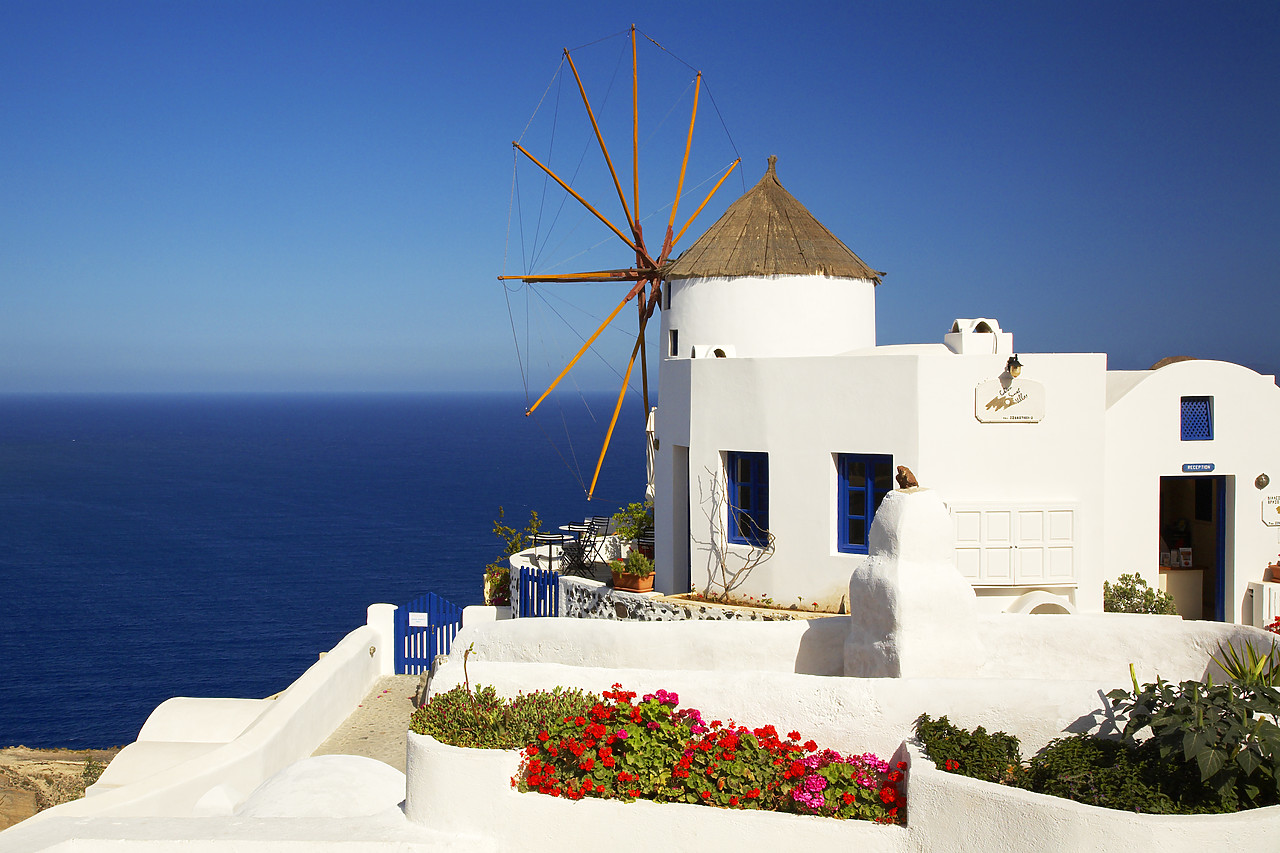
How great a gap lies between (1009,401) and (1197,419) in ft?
12.4

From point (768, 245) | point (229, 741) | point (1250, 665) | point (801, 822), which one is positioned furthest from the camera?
point (768, 245)

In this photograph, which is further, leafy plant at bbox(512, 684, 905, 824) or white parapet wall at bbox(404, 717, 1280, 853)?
leafy plant at bbox(512, 684, 905, 824)

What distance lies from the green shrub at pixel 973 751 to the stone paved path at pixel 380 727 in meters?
8.14

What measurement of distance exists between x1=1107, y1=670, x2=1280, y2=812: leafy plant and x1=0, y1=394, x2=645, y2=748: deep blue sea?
3675cm

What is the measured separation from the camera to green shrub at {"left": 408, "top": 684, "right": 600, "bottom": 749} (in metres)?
7.91

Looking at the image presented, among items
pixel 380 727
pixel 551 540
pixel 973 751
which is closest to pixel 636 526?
pixel 551 540

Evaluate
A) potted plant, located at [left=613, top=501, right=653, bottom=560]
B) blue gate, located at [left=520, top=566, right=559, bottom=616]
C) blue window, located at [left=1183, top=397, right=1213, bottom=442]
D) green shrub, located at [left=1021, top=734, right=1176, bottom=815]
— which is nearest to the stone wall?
blue gate, located at [left=520, top=566, right=559, bottom=616]

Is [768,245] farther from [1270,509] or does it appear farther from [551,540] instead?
[1270,509]

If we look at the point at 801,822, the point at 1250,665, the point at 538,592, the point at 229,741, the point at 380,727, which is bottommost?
the point at 229,741

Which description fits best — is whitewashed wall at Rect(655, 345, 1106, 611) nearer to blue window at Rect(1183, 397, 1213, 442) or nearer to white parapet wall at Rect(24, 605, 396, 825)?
blue window at Rect(1183, 397, 1213, 442)

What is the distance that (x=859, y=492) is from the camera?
607 inches

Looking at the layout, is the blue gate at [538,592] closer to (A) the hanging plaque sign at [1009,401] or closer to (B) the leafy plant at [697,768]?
(A) the hanging plaque sign at [1009,401]

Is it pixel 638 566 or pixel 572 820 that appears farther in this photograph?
pixel 638 566

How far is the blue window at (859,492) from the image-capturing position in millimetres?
15203
